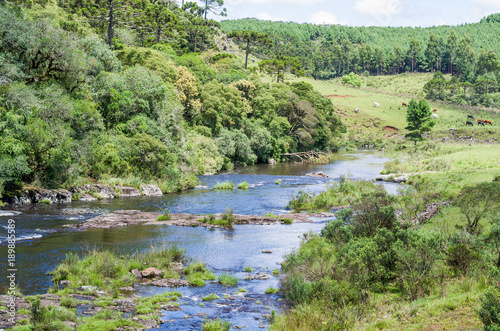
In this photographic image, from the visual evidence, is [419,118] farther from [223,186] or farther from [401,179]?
[223,186]

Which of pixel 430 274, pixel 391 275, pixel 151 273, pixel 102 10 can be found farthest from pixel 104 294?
pixel 102 10

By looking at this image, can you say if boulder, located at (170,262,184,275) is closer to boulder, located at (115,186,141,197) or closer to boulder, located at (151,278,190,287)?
boulder, located at (151,278,190,287)

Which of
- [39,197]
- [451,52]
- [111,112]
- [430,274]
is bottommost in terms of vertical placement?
[39,197]

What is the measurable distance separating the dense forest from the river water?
4.39 metres

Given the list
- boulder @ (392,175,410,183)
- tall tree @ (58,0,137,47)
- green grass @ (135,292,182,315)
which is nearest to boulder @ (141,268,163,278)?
green grass @ (135,292,182,315)

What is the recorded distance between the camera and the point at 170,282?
19.1 meters

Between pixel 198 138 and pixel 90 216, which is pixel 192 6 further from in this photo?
pixel 90 216

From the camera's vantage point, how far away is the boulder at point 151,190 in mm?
42406

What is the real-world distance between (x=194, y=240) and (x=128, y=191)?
1681 centimetres

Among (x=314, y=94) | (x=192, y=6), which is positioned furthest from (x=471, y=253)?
(x=192, y=6)

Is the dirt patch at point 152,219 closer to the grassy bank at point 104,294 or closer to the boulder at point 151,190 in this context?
the grassy bank at point 104,294

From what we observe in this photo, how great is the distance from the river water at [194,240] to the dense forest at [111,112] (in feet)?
14.4

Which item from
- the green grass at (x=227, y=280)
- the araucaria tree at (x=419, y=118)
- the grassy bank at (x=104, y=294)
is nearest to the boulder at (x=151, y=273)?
the grassy bank at (x=104, y=294)

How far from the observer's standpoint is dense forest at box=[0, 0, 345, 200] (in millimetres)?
35375
